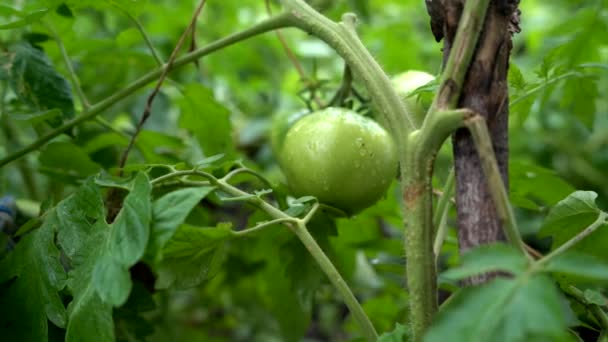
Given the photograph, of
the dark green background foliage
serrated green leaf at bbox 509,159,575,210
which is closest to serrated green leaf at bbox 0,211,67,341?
the dark green background foliage

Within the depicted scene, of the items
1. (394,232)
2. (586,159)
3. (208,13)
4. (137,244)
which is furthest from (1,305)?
(586,159)

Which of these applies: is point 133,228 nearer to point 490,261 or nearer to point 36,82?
point 490,261

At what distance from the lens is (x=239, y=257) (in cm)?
163

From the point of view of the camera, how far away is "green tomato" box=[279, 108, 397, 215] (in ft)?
2.89

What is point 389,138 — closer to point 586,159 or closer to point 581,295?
point 581,295

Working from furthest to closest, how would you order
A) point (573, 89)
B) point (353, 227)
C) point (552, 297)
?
1. point (353, 227)
2. point (573, 89)
3. point (552, 297)

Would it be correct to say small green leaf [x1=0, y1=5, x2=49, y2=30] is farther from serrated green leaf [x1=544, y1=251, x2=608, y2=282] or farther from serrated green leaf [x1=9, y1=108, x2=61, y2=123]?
serrated green leaf [x1=544, y1=251, x2=608, y2=282]

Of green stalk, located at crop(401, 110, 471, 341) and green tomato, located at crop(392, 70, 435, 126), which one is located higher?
green tomato, located at crop(392, 70, 435, 126)

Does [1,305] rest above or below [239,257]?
above

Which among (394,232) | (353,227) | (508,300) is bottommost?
(394,232)

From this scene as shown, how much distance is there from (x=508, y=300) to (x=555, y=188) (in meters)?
0.62

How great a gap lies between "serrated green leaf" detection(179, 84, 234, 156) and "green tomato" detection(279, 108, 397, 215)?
0.25m

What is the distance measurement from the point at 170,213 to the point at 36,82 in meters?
0.51

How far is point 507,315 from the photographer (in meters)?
0.45
